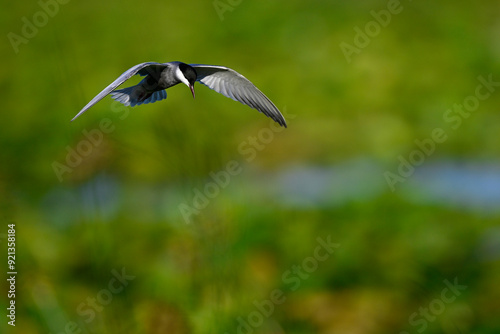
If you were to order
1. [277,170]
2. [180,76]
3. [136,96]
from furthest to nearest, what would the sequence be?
[277,170]
[136,96]
[180,76]

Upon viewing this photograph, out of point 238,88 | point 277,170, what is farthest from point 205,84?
point 277,170

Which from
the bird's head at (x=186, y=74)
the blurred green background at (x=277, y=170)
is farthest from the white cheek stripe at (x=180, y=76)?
the blurred green background at (x=277, y=170)

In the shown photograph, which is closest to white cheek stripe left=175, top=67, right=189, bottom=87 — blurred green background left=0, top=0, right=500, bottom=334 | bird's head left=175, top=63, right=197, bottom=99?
bird's head left=175, top=63, right=197, bottom=99

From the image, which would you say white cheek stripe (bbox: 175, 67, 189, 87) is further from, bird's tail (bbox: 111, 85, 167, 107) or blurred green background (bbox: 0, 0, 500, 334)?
blurred green background (bbox: 0, 0, 500, 334)

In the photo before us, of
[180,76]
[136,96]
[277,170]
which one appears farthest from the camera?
[277,170]

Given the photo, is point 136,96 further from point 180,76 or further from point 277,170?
point 277,170

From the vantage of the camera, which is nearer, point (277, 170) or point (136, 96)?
point (136, 96)

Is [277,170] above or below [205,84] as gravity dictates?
below
